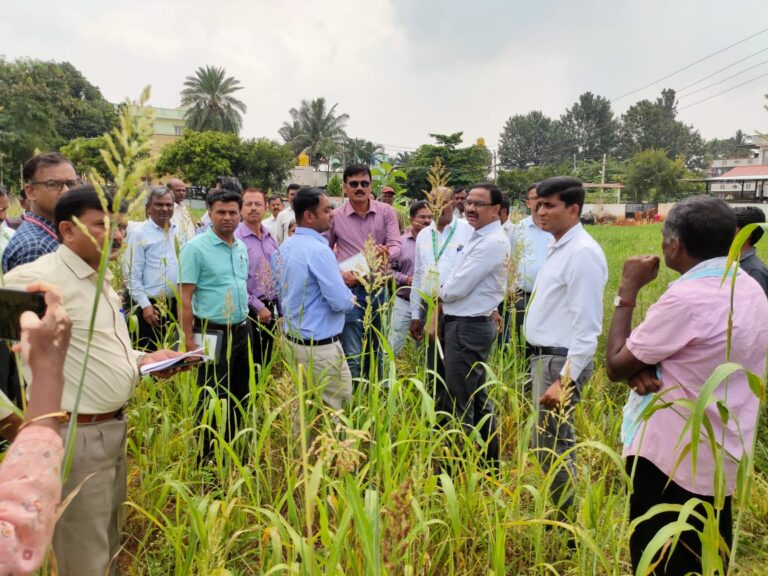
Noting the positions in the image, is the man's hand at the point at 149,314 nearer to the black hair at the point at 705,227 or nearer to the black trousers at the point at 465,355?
the black trousers at the point at 465,355

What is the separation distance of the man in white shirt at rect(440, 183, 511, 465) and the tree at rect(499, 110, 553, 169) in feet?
268

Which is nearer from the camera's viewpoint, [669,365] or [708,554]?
[708,554]

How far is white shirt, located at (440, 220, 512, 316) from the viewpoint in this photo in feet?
11.4

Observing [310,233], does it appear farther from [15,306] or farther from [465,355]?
[15,306]

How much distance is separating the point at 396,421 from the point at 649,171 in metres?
41.9

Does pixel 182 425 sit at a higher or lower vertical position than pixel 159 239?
lower

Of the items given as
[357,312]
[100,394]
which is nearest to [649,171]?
[357,312]

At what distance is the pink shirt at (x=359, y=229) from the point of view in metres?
4.55

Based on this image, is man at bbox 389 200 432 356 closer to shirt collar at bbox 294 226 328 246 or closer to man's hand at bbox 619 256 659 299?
shirt collar at bbox 294 226 328 246

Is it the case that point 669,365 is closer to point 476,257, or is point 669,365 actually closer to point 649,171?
point 476,257

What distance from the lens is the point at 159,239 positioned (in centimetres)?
436

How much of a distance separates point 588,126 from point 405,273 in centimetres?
8683

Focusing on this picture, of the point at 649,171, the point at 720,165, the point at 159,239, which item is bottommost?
the point at 159,239

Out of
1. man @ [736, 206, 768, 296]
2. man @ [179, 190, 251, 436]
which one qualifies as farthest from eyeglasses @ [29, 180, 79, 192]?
man @ [736, 206, 768, 296]
